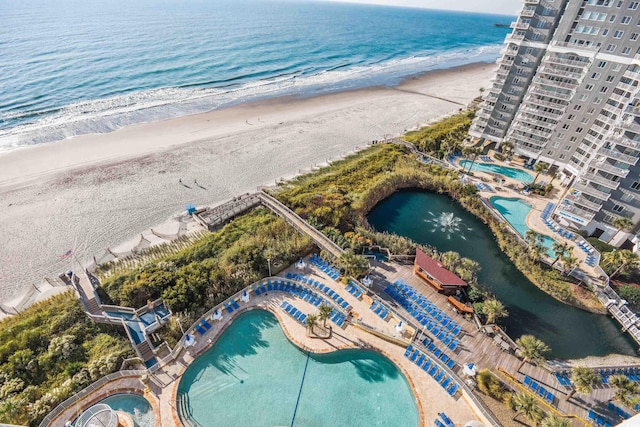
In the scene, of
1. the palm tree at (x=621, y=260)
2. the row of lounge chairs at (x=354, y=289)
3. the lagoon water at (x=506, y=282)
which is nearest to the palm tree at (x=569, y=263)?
the palm tree at (x=621, y=260)

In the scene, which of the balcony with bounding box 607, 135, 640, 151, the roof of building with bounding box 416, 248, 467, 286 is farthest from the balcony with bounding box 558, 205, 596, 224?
the roof of building with bounding box 416, 248, 467, 286

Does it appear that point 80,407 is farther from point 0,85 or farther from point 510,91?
point 0,85

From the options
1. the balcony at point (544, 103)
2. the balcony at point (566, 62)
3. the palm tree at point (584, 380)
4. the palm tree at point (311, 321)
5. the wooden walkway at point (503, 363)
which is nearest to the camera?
the palm tree at point (584, 380)

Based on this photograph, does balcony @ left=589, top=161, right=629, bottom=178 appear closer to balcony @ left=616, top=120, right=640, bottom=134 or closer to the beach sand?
balcony @ left=616, top=120, right=640, bottom=134

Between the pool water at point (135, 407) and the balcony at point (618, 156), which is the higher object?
the balcony at point (618, 156)

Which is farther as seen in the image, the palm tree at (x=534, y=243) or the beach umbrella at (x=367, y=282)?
the palm tree at (x=534, y=243)

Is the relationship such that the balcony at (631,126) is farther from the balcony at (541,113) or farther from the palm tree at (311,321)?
the palm tree at (311,321)

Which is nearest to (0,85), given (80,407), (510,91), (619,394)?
(80,407)
